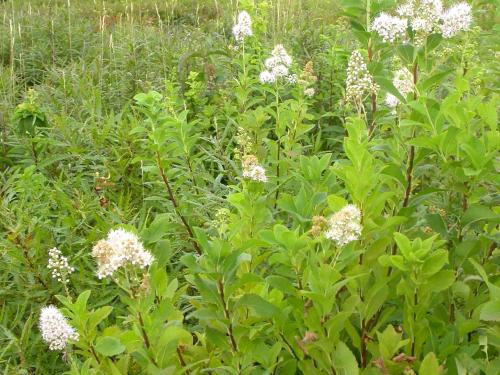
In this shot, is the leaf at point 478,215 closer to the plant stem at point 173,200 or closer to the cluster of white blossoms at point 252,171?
the cluster of white blossoms at point 252,171

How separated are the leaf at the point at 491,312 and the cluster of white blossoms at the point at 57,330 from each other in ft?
3.63

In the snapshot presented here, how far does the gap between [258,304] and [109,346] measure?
0.41 meters

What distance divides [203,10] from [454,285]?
9.50 metres

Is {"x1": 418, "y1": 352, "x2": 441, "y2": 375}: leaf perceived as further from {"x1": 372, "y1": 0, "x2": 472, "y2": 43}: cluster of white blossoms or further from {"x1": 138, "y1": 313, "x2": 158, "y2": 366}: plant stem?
{"x1": 372, "y1": 0, "x2": 472, "y2": 43}: cluster of white blossoms

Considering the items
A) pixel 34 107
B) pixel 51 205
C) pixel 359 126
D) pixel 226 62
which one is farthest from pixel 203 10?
pixel 359 126

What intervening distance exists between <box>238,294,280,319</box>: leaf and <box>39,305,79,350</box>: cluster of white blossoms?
53 centimetres

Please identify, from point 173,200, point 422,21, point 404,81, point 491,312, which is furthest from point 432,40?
point 173,200

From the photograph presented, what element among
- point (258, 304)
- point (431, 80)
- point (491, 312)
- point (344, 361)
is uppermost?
point (431, 80)

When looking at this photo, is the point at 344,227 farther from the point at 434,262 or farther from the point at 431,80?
the point at 431,80

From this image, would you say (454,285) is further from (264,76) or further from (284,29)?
(284,29)

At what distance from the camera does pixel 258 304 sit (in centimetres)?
155

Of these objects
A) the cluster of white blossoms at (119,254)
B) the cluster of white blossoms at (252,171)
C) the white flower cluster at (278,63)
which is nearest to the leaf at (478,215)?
the cluster of white blossoms at (252,171)

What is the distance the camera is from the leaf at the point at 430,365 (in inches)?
55.1

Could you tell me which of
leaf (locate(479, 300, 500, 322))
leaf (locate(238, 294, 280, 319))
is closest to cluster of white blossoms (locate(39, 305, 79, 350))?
leaf (locate(238, 294, 280, 319))
